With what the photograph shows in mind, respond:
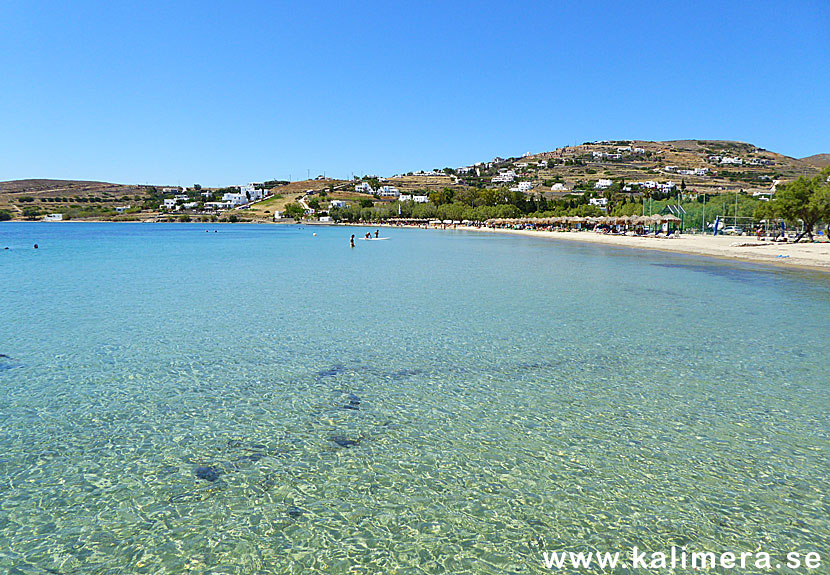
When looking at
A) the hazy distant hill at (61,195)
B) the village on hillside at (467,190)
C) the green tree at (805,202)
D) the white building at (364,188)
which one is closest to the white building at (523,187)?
the village on hillside at (467,190)

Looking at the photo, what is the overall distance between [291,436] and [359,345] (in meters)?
3.97

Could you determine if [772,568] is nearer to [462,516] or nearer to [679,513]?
[679,513]

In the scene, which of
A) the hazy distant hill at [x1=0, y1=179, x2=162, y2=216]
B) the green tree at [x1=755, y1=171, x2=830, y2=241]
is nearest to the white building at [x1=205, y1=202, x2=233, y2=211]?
the hazy distant hill at [x1=0, y1=179, x2=162, y2=216]

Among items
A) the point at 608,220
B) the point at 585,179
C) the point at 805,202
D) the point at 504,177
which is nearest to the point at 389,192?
the point at 504,177

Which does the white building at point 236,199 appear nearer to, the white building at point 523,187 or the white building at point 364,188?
the white building at point 364,188

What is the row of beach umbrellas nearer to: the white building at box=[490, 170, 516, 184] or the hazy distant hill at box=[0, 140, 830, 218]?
the hazy distant hill at box=[0, 140, 830, 218]

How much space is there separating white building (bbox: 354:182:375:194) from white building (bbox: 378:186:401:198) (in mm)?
5039

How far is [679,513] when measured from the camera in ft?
13.4

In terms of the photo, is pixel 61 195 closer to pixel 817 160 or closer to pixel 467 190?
pixel 467 190

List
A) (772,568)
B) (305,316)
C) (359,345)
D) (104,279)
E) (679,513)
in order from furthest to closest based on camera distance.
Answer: (104,279) < (305,316) < (359,345) < (679,513) < (772,568)

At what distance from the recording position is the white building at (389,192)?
167000mm

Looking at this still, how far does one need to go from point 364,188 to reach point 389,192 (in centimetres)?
1963

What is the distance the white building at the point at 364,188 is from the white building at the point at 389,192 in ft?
16.5

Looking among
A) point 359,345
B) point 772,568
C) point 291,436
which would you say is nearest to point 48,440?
point 291,436
